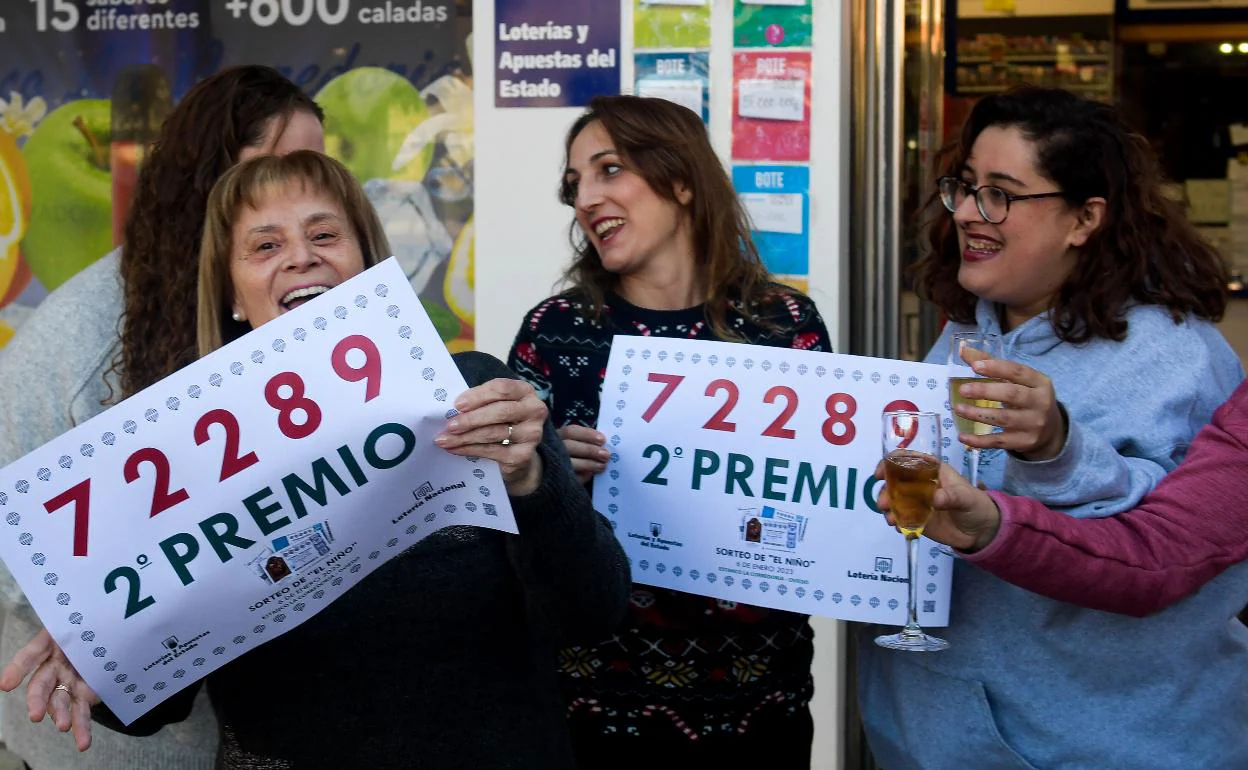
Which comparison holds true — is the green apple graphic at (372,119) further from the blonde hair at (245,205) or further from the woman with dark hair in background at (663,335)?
the blonde hair at (245,205)

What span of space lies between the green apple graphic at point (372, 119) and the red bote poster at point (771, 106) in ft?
3.13

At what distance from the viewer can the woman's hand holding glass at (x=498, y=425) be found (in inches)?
73.2

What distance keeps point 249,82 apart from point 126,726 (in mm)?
1260

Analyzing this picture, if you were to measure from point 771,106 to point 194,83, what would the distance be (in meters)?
1.78

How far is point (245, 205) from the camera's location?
2170 millimetres

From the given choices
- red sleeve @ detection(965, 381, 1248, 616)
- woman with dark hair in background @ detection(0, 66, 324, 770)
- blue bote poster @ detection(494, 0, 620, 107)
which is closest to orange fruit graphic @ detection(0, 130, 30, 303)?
blue bote poster @ detection(494, 0, 620, 107)

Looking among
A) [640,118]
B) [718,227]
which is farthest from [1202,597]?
[640,118]

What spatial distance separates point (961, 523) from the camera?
79.2 inches

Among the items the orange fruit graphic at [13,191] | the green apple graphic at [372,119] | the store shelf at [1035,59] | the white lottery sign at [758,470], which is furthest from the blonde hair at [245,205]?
the store shelf at [1035,59]

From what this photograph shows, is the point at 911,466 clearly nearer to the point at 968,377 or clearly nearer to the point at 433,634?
the point at 968,377

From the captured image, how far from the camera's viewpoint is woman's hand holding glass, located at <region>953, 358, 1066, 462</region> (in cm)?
197

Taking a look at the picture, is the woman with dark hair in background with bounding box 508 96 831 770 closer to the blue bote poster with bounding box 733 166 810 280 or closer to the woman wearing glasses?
the woman wearing glasses

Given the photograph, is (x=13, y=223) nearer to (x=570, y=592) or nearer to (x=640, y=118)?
(x=640, y=118)

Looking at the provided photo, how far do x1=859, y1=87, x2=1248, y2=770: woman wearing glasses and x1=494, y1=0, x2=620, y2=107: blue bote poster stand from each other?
1.84 m
